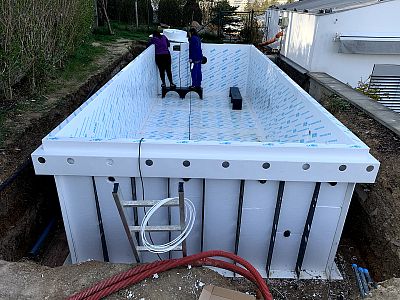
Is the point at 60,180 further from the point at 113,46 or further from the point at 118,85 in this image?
the point at 113,46

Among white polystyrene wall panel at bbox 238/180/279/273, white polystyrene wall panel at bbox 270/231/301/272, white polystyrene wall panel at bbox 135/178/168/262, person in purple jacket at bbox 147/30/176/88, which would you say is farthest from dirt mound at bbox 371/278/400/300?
person in purple jacket at bbox 147/30/176/88

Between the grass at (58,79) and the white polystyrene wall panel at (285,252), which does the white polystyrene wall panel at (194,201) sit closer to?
the white polystyrene wall panel at (285,252)

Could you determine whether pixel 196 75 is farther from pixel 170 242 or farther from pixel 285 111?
pixel 170 242

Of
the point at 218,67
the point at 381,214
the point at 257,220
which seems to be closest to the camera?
the point at 257,220

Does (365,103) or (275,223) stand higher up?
(365,103)

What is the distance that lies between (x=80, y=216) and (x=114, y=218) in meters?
0.23

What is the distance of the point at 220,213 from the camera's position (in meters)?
2.33

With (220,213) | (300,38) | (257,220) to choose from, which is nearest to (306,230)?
(257,220)

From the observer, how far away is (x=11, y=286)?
1767 mm

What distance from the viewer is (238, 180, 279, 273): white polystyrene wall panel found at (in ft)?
7.32

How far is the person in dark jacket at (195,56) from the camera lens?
6336 mm

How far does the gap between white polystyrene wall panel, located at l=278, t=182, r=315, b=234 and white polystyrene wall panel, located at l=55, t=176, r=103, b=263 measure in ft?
4.15

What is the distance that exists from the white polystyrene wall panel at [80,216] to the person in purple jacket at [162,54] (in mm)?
4758

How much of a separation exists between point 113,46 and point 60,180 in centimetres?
831
